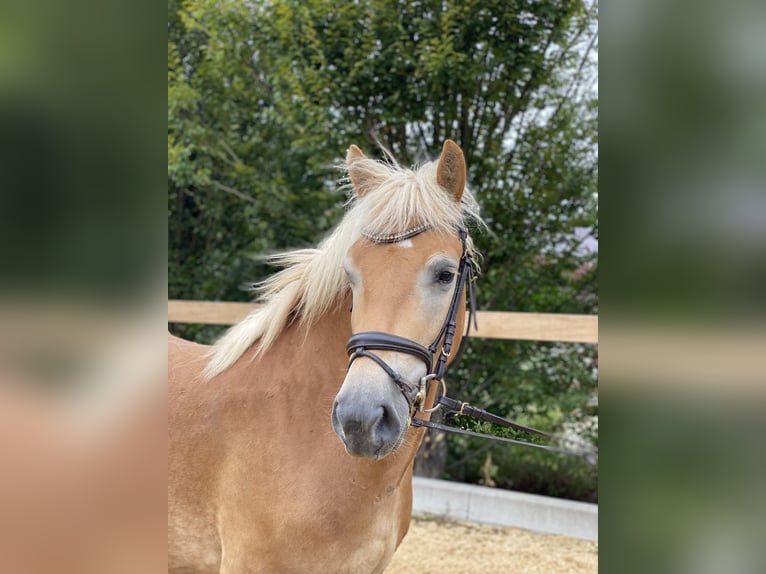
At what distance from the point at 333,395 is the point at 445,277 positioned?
512 millimetres

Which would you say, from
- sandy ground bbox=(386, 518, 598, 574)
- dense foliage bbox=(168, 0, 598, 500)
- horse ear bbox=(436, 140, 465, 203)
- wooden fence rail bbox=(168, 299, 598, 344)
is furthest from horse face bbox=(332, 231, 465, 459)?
dense foliage bbox=(168, 0, 598, 500)

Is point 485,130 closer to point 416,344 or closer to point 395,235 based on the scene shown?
point 395,235

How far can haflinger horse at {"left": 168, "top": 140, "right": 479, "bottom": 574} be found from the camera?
154 centimetres

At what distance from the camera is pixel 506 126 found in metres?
4.80

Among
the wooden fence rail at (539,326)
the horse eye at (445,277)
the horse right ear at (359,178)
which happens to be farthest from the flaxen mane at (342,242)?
the wooden fence rail at (539,326)

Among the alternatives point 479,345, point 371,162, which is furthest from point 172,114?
point 371,162

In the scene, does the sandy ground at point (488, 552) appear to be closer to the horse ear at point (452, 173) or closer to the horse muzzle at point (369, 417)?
the horse muzzle at point (369, 417)

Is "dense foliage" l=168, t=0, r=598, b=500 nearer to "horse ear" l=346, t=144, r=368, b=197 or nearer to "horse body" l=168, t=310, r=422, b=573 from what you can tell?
"horse ear" l=346, t=144, r=368, b=197

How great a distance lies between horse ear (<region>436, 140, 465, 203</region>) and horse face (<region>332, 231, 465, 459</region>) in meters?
0.19

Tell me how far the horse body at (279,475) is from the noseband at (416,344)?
0.94 feet

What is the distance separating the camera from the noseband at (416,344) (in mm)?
1504

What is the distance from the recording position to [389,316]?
5.06 ft
